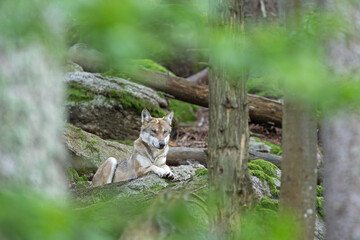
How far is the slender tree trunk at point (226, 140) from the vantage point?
3791mm

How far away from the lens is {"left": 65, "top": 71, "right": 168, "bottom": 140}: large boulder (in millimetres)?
13109

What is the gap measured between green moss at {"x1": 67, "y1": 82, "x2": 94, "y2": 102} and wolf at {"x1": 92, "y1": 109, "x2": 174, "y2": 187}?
10.9 ft

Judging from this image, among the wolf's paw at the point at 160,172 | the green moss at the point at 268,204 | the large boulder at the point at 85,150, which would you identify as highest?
the green moss at the point at 268,204

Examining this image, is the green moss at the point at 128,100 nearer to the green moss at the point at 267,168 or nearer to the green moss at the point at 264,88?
the green moss at the point at 264,88

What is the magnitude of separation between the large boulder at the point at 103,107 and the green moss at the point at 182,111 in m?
3.63

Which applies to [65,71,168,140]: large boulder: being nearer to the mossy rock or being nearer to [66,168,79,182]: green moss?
[66,168,79,182]: green moss

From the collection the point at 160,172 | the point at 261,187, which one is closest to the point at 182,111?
the point at 160,172

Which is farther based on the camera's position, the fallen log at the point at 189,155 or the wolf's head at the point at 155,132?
the fallen log at the point at 189,155

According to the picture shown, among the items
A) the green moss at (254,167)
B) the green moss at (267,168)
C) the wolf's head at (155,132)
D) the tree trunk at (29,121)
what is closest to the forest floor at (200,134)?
the wolf's head at (155,132)

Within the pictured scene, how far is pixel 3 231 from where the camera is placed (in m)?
1.96

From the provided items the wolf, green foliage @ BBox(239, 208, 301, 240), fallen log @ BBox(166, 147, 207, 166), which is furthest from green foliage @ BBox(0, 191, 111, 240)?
fallen log @ BBox(166, 147, 207, 166)

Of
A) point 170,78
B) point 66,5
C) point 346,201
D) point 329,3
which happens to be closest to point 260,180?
point 346,201

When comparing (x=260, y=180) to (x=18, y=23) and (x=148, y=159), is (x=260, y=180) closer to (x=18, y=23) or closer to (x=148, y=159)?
(x=148, y=159)

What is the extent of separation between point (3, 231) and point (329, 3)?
14.3 feet
